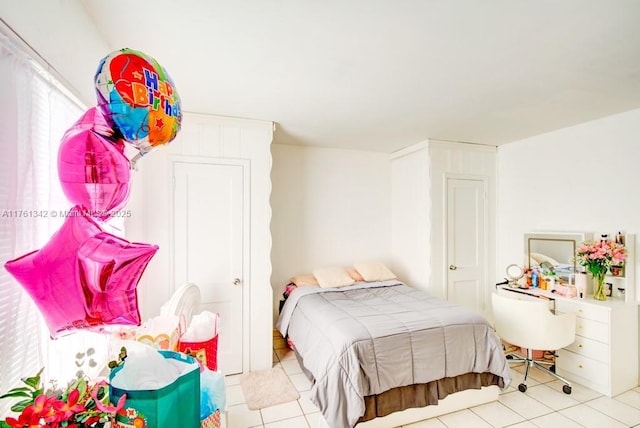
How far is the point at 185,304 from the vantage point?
2148 millimetres

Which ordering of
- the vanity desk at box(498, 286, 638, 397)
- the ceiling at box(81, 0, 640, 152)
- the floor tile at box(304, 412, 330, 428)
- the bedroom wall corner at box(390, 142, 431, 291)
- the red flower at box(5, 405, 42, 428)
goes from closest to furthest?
1. the red flower at box(5, 405, 42, 428)
2. the ceiling at box(81, 0, 640, 152)
3. the floor tile at box(304, 412, 330, 428)
4. the vanity desk at box(498, 286, 638, 397)
5. the bedroom wall corner at box(390, 142, 431, 291)

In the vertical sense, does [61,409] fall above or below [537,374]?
above

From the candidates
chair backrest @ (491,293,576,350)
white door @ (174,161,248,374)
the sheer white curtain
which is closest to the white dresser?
chair backrest @ (491,293,576,350)

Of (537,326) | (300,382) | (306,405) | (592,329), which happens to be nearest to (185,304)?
(306,405)

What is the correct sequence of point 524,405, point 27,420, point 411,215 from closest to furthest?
1. point 27,420
2. point 524,405
3. point 411,215

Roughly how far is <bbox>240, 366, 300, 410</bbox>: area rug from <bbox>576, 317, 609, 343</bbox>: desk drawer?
2604mm

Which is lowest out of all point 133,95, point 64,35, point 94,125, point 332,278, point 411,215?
point 332,278

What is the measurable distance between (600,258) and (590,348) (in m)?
0.80

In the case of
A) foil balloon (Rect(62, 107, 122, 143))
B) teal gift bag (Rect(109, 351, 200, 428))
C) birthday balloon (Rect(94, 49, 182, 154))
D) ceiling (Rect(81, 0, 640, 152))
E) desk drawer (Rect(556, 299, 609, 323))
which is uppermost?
ceiling (Rect(81, 0, 640, 152))

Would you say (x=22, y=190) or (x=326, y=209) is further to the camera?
(x=326, y=209)

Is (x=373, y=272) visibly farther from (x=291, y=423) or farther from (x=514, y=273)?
(x=291, y=423)

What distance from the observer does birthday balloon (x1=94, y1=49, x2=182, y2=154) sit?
1.04 metres

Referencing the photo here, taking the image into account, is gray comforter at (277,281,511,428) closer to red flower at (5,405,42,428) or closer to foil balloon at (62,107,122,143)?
red flower at (5,405,42,428)

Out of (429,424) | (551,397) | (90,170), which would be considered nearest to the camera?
(90,170)
